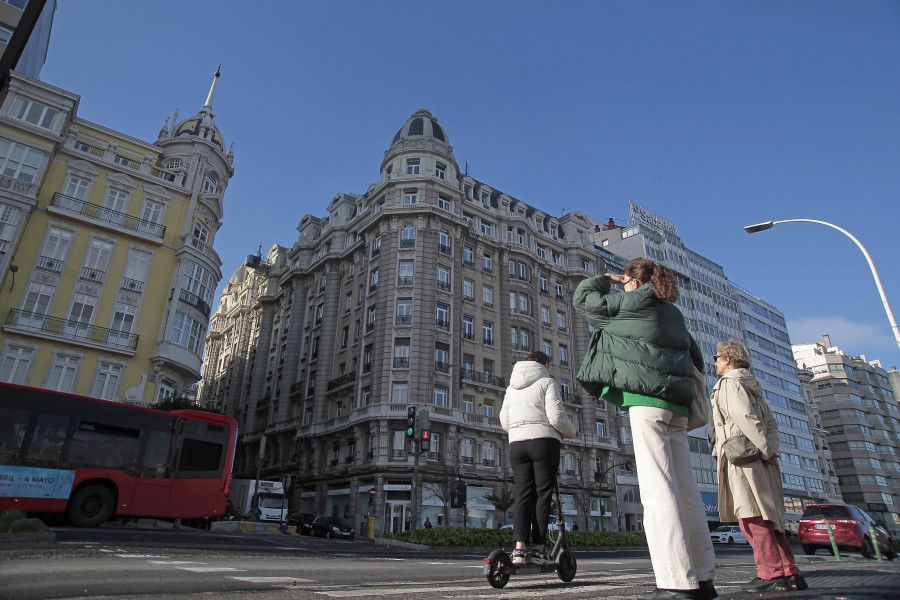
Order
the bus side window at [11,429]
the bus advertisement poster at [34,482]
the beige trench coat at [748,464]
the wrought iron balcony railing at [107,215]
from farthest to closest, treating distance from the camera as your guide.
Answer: the wrought iron balcony railing at [107,215]
the bus side window at [11,429]
the bus advertisement poster at [34,482]
the beige trench coat at [748,464]

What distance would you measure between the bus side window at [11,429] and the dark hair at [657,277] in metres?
14.3

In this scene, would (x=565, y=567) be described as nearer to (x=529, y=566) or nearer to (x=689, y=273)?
(x=529, y=566)

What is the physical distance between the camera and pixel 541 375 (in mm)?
5117

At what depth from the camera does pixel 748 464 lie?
451 cm

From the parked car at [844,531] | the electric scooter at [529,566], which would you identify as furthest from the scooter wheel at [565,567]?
the parked car at [844,531]

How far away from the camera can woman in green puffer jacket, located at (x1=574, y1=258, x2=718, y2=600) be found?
2.80 metres

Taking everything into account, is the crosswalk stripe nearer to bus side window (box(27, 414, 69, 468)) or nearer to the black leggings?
the black leggings

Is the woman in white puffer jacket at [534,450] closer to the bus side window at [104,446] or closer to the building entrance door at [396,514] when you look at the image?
the bus side window at [104,446]

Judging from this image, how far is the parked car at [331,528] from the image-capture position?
27.9 metres

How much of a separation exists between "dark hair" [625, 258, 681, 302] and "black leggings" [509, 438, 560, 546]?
1.81m

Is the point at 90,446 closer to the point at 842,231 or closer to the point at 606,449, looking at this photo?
the point at 842,231

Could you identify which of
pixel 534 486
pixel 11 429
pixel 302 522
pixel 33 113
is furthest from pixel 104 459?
pixel 33 113

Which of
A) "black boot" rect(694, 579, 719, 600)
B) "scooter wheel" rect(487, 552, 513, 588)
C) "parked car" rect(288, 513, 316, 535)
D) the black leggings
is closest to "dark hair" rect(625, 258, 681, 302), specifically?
"black boot" rect(694, 579, 719, 600)

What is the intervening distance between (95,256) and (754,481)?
104 feet
